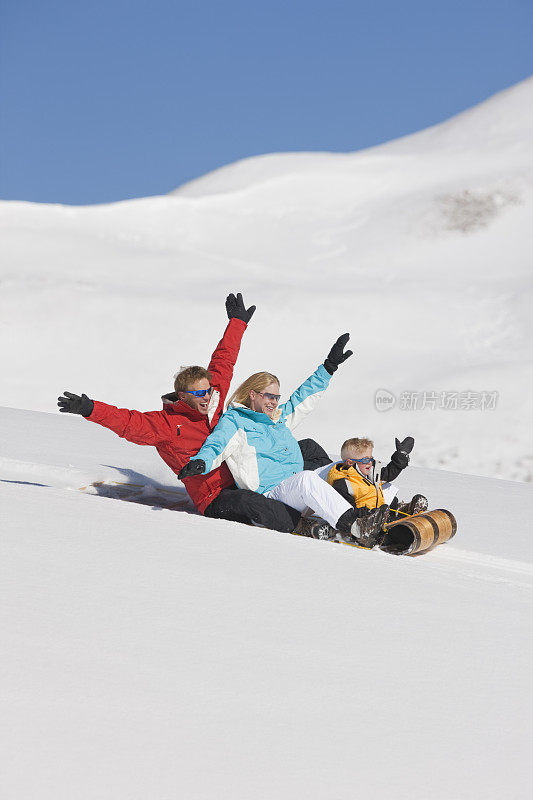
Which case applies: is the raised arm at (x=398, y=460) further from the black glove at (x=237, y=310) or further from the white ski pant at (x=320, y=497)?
the black glove at (x=237, y=310)

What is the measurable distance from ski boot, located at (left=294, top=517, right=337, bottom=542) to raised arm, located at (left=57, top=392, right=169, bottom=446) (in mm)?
883

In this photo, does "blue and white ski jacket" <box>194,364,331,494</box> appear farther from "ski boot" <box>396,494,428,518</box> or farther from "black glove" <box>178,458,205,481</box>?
"ski boot" <box>396,494,428,518</box>

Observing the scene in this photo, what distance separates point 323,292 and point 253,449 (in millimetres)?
15616

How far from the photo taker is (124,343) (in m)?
16.9

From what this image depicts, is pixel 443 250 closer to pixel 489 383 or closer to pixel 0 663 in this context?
pixel 489 383

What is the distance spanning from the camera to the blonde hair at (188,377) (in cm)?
491

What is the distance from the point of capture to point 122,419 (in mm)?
4668

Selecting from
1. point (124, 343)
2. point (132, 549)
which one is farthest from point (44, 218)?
point (132, 549)

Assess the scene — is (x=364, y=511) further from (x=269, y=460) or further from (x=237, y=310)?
(x=237, y=310)

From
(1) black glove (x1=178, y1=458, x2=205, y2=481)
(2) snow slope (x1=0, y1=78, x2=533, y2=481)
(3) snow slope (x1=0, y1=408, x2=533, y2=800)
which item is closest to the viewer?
(3) snow slope (x1=0, y1=408, x2=533, y2=800)

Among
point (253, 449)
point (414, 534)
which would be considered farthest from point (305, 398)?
point (414, 534)

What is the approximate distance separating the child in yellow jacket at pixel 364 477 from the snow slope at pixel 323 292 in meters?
6.85

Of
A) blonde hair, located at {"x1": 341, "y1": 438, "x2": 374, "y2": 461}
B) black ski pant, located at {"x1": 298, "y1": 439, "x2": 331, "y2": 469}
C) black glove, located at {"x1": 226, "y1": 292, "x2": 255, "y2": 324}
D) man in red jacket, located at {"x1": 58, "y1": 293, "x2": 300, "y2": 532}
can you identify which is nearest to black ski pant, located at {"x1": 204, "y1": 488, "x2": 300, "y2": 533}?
man in red jacket, located at {"x1": 58, "y1": 293, "x2": 300, "y2": 532}

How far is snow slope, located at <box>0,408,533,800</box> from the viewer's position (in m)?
2.43
